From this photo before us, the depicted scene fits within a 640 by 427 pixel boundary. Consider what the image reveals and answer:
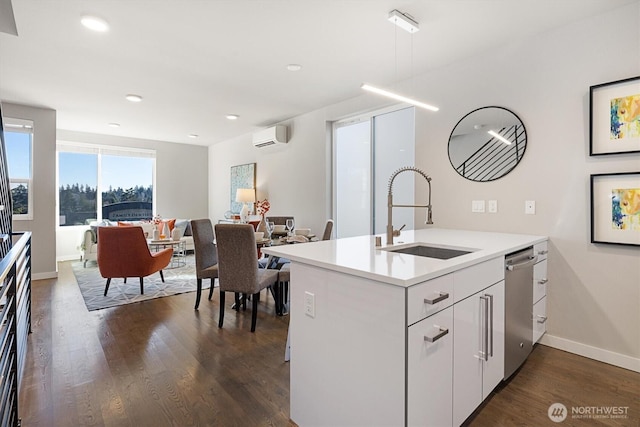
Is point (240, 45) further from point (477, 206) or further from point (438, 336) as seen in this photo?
point (438, 336)

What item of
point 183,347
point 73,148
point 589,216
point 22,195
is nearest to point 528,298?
point 589,216

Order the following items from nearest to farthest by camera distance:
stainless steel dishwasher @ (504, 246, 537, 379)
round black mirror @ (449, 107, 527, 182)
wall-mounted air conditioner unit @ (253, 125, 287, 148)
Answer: stainless steel dishwasher @ (504, 246, 537, 379)
round black mirror @ (449, 107, 527, 182)
wall-mounted air conditioner unit @ (253, 125, 287, 148)

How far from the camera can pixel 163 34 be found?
9.05ft

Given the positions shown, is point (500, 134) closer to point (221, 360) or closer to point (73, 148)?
point (221, 360)

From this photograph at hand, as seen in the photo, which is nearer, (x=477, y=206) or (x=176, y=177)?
(x=477, y=206)

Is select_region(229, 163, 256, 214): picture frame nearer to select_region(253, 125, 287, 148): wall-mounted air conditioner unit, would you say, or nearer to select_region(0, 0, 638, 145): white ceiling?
select_region(253, 125, 287, 148): wall-mounted air conditioner unit

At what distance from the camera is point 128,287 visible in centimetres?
454

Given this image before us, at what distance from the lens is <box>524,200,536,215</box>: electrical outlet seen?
110 inches

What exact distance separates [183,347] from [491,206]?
9.76 feet

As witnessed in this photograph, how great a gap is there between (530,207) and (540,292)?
0.71 meters

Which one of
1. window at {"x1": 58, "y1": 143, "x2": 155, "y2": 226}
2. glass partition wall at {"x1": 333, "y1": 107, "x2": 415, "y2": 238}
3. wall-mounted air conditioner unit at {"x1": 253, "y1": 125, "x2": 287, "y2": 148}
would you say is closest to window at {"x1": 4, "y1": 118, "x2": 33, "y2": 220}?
window at {"x1": 58, "y1": 143, "x2": 155, "y2": 226}

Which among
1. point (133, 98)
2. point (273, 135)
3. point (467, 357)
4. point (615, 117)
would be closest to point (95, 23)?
point (133, 98)

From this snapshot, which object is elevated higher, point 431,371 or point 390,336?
point 390,336

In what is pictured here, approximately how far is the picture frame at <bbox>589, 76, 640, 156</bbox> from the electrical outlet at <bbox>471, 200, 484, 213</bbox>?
2.96ft
